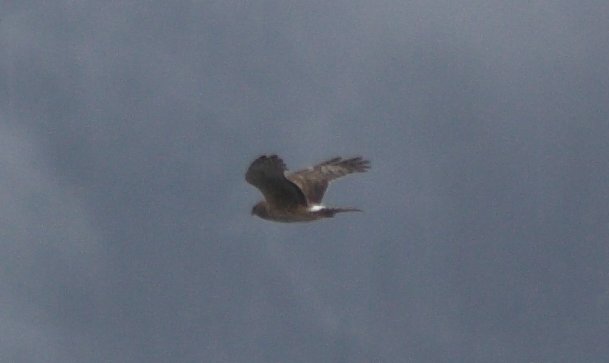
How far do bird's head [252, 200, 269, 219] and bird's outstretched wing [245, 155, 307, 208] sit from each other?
1.69 ft

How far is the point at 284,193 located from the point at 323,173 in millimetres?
5046

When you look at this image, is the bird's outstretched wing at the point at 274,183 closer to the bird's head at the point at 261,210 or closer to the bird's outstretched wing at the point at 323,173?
the bird's head at the point at 261,210

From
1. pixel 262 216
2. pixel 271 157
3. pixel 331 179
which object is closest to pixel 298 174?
pixel 331 179

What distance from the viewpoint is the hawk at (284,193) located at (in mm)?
32906

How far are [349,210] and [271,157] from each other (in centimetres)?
252

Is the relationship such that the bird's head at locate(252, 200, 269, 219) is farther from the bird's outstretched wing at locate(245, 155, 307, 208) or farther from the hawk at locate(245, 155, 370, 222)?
the bird's outstretched wing at locate(245, 155, 307, 208)

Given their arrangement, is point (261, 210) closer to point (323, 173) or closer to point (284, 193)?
point (284, 193)

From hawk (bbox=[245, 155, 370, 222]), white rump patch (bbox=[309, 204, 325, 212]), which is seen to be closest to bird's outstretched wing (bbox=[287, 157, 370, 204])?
hawk (bbox=[245, 155, 370, 222])

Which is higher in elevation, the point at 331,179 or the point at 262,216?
the point at 331,179

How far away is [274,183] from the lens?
110 ft

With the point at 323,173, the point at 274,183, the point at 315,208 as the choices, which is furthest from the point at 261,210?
the point at 323,173

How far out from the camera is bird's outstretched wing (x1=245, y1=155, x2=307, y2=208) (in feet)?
107

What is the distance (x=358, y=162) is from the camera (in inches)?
1553

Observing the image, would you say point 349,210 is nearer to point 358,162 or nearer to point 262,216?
point 262,216
